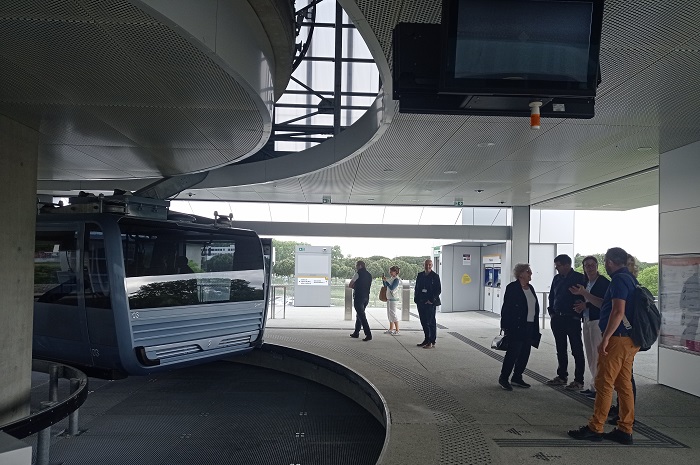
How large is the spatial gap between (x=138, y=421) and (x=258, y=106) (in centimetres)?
520

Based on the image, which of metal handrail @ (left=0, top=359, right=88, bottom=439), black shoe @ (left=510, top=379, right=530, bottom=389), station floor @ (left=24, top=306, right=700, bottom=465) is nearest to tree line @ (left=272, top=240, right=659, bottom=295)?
station floor @ (left=24, top=306, right=700, bottom=465)

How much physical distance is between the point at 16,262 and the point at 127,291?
5.04ft

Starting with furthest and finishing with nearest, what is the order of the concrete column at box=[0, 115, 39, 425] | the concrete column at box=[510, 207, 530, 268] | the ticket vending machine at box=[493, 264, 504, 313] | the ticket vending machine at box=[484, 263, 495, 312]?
the ticket vending machine at box=[484, 263, 495, 312], the ticket vending machine at box=[493, 264, 504, 313], the concrete column at box=[510, 207, 530, 268], the concrete column at box=[0, 115, 39, 425]

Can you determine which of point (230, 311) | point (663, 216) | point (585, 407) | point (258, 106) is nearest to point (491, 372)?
point (585, 407)

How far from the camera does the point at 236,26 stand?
194 inches

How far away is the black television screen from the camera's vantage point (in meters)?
3.78

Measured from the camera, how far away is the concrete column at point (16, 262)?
658 cm

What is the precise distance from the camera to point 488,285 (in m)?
22.2

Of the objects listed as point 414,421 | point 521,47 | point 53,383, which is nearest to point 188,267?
point 53,383

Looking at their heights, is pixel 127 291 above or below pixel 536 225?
below

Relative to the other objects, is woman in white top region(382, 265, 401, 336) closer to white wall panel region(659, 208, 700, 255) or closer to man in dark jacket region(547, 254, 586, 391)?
man in dark jacket region(547, 254, 586, 391)

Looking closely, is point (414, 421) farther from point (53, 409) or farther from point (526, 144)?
point (526, 144)

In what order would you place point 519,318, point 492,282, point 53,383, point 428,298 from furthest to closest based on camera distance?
point 492,282, point 428,298, point 519,318, point 53,383

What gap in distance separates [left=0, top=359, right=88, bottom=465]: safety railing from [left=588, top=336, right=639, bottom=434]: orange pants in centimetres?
516
